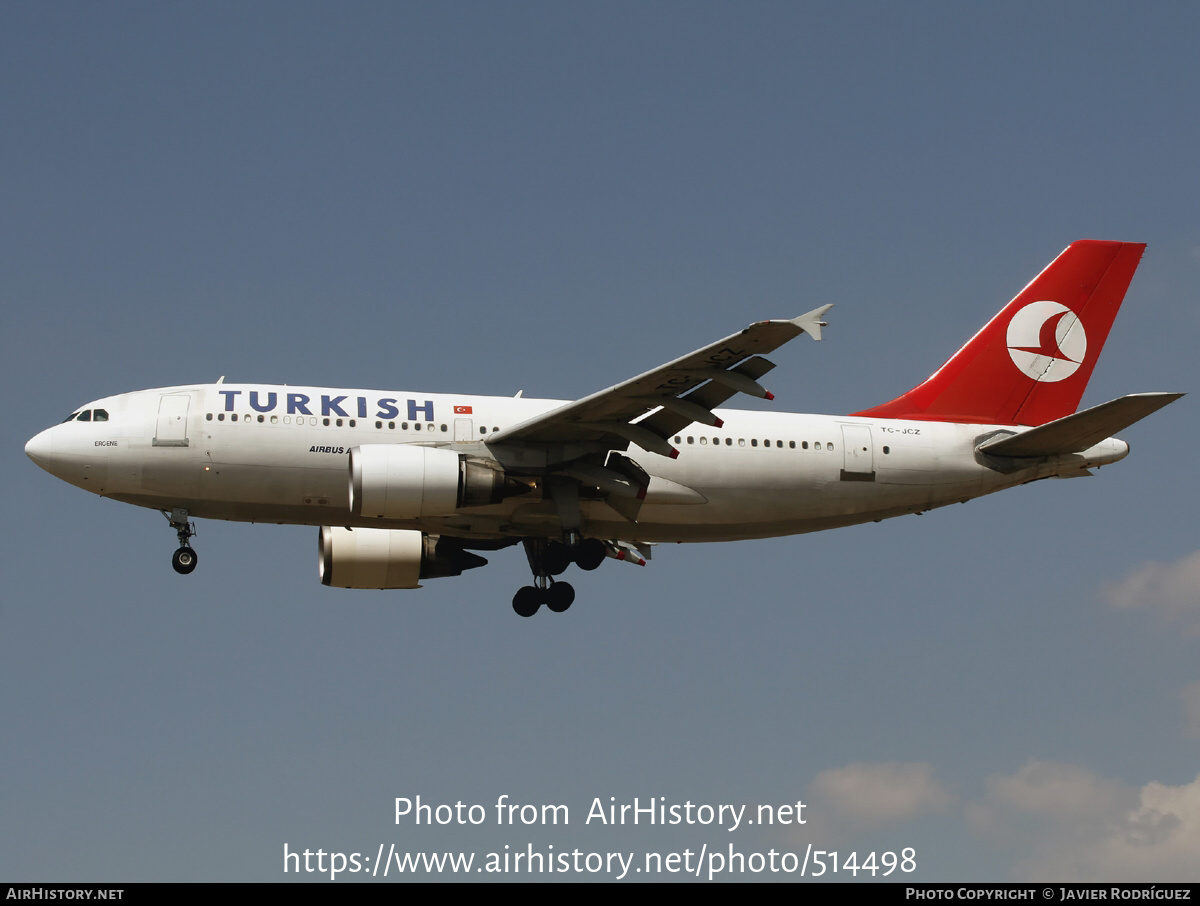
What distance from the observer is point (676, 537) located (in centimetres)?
3416

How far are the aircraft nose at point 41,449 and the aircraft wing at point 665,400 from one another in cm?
874

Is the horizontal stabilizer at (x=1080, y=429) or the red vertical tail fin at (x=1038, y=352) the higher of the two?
the red vertical tail fin at (x=1038, y=352)

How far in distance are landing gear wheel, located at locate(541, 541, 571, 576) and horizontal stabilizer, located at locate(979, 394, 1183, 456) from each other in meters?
9.43

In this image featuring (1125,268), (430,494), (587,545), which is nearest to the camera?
(430,494)

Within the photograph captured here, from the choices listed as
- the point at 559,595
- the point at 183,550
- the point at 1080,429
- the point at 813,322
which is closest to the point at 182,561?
the point at 183,550

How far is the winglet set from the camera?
87.1 feet

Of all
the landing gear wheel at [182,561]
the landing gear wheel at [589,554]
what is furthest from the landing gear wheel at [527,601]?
the landing gear wheel at [182,561]

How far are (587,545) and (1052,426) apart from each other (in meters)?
10.0

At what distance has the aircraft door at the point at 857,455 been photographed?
3403 cm

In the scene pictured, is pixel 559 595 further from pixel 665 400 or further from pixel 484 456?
pixel 665 400

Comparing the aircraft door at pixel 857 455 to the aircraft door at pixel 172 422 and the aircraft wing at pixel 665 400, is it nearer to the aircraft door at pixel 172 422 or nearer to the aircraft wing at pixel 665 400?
the aircraft wing at pixel 665 400
